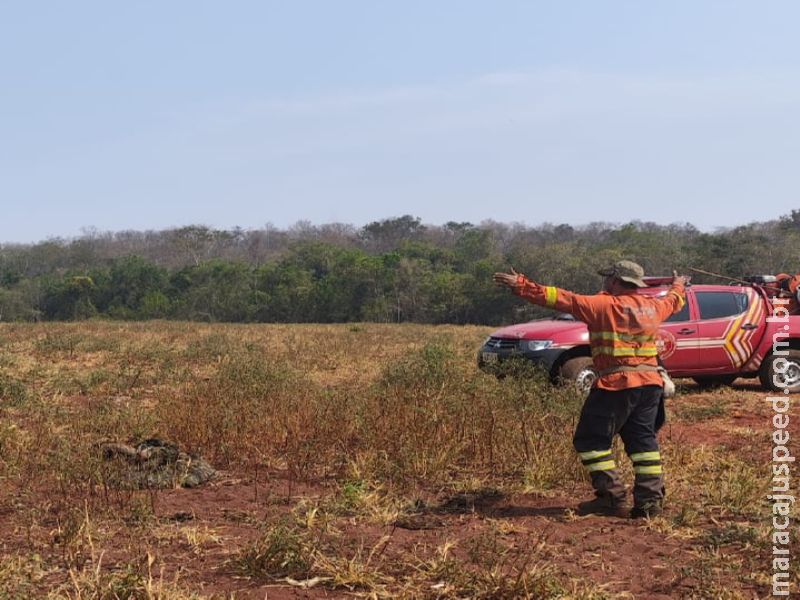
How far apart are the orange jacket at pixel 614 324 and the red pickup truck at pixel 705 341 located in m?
4.85

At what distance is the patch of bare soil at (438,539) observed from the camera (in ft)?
14.6

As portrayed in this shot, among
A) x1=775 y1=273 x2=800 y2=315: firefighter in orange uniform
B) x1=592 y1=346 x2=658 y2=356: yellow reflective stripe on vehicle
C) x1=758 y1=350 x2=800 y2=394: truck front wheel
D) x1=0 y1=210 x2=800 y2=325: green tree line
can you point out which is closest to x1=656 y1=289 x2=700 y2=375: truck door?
x1=758 y1=350 x2=800 y2=394: truck front wheel

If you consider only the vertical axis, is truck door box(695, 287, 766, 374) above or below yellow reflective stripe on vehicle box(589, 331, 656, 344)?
below

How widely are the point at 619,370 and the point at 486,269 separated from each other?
51835mm

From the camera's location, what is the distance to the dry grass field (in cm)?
446

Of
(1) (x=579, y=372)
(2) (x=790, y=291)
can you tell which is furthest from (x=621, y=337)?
(2) (x=790, y=291)

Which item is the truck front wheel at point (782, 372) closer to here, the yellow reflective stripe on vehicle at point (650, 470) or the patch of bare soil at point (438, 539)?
the patch of bare soil at point (438, 539)

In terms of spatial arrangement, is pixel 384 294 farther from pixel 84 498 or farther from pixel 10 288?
pixel 84 498

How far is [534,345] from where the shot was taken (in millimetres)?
11195

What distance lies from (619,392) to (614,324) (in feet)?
Result: 1.61

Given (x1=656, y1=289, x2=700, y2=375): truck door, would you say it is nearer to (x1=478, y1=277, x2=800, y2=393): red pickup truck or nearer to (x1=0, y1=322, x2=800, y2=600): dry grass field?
(x1=478, y1=277, x2=800, y2=393): red pickup truck

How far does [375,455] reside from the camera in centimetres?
705

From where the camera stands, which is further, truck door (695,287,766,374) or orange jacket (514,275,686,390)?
truck door (695,287,766,374)

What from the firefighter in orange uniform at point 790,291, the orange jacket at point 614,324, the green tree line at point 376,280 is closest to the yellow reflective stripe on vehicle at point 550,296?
the orange jacket at point 614,324
